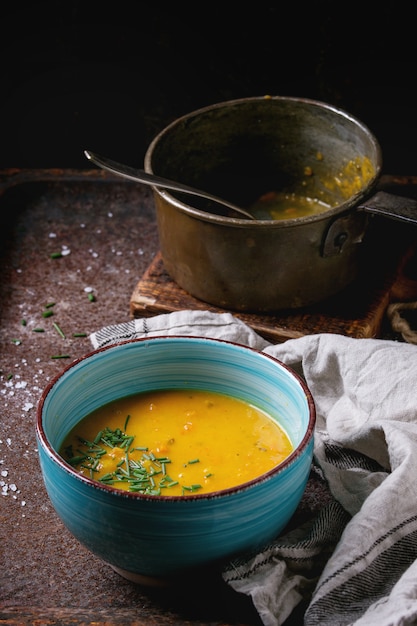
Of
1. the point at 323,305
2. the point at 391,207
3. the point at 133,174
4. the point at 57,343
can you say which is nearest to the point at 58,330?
the point at 57,343

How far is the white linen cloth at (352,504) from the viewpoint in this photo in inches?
37.4

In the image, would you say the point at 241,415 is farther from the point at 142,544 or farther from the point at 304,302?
the point at 304,302

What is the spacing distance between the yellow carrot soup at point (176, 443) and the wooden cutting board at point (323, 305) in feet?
1.06

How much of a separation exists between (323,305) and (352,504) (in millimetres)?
456

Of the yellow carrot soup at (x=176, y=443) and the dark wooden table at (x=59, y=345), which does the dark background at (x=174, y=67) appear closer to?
the dark wooden table at (x=59, y=345)

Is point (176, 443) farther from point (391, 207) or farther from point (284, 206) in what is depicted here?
point (284, 206)

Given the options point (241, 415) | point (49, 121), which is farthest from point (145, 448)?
point (49, 121)

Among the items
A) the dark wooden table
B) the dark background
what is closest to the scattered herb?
the dark wooden table

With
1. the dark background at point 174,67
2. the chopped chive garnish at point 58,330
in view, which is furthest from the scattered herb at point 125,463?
the dark background at point 174,67

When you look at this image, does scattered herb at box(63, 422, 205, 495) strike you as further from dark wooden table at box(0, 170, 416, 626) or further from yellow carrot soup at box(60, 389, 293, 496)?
dark wooden table at box(0, 170, 416, 626)

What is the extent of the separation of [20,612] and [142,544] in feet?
0.61

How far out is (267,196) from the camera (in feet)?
5.73

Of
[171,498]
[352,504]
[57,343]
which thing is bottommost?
[57,343]

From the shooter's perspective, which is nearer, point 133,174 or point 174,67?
point 133,174
